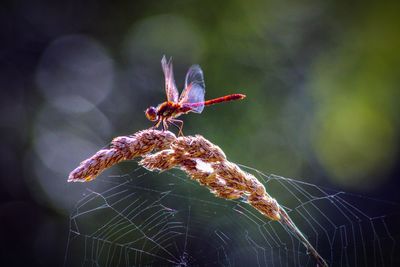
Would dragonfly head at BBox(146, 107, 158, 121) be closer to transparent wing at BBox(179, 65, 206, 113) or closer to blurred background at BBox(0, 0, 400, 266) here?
transparent wing at BBox(179, 65, 206, 113)

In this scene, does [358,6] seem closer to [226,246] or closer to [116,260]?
[226,246]

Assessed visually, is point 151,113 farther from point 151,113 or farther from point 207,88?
point 207,88

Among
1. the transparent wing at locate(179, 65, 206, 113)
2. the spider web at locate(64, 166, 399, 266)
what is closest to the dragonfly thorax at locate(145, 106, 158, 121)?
the transparent wing at locate(179, 65, 206, 113)

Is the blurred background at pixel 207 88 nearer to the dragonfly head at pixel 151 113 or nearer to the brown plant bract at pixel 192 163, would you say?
the dragonfly head at pixel 151 113

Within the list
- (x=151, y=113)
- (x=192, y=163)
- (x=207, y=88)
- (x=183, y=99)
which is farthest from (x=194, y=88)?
(x=207, y=88)

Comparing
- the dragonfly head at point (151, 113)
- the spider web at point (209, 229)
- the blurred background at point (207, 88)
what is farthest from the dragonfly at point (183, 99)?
the blurred background at point (207, 88)

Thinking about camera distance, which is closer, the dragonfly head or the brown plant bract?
the brown plant bract
